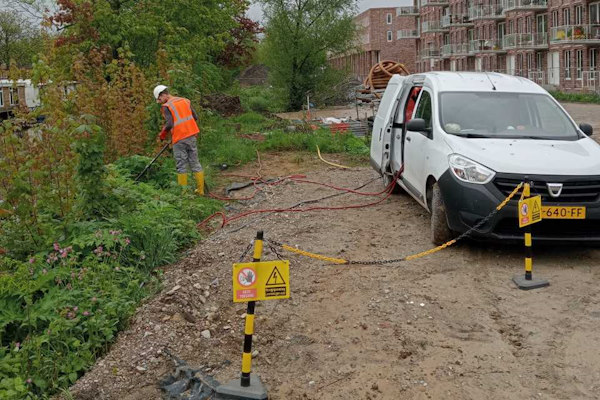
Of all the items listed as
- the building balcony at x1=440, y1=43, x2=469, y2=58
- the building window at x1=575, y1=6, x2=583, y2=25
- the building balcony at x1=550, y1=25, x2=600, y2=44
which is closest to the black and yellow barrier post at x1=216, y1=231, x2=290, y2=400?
the building balcony at x1=550, y1=25, x2=600, y2=44

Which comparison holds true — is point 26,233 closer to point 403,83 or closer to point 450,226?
point 450,226

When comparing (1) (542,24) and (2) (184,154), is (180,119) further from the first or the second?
(1) (542,24)

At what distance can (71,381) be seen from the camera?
5727mm

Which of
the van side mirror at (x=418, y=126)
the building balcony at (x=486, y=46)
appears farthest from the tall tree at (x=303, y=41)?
the van side mirror at (x=418, y=126)

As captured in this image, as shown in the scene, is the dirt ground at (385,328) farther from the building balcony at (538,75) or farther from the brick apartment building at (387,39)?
the brick apartment building at (387,39)

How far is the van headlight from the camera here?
7.96m

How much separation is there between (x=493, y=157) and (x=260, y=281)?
13.1 ft

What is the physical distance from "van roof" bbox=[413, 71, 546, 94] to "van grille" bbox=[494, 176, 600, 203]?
7.56ft

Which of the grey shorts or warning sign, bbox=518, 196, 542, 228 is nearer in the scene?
warning sign, bbox=518, 196, 542, 228

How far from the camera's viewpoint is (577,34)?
2068 inches

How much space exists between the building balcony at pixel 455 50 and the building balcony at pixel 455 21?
2163mm

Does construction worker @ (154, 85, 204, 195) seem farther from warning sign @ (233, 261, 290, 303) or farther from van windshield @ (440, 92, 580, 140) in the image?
warning sign @ (233, 261, 290, 303)

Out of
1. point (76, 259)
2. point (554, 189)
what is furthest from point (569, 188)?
point (76, 259)

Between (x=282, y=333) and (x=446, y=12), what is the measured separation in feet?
287
